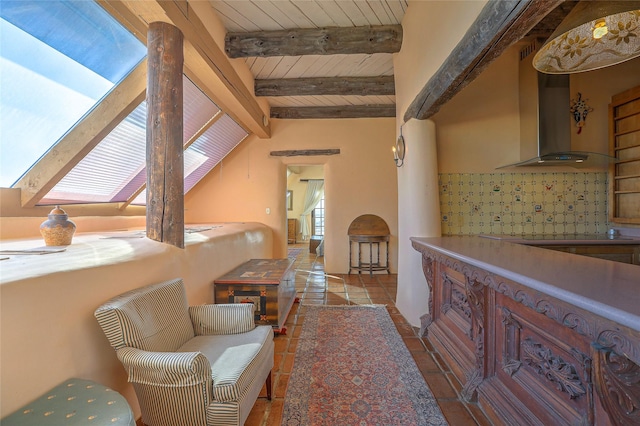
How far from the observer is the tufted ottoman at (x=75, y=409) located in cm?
84

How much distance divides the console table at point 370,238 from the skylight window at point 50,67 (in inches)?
147

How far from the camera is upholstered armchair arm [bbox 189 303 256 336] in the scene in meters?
1.74

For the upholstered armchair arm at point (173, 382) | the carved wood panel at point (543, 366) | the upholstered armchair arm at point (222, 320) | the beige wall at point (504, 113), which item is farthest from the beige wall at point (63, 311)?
the beige wall at point (504, 113)

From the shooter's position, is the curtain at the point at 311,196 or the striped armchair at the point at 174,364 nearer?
the striped armchair at the point at 174,364

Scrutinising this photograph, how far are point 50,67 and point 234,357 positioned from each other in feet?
7.15

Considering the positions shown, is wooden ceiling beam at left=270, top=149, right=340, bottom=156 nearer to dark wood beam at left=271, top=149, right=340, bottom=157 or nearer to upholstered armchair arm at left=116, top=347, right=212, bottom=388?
dark wood beam at left=271, top=149, right=340, bottom=157

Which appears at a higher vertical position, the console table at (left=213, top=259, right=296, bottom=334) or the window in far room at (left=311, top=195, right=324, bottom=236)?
the window in far room at (left=311, top=195, right=324, bottom=236)

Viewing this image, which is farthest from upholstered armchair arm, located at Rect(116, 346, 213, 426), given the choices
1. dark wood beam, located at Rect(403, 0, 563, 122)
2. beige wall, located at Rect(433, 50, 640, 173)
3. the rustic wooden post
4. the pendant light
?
beige wall, located at Rect(433, 50, 640, 173)

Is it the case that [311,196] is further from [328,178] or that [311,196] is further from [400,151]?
[400,151]

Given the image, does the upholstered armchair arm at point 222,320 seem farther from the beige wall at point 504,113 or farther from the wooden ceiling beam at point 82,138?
the beige wall at point 504,113

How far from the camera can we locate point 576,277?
101cm

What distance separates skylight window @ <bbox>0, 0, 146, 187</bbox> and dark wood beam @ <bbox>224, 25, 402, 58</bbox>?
40.9 inches

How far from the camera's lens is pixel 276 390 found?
182 cm

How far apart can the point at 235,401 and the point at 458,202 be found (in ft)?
8.10
